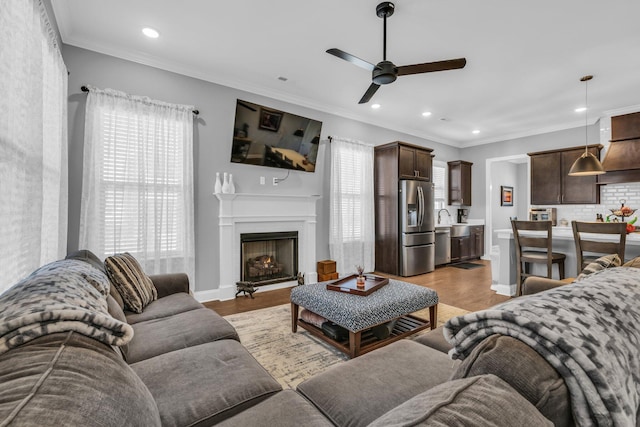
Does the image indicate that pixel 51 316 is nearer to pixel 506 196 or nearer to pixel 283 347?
pixel 283 347

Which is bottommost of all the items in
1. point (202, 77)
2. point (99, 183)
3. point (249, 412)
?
point (249, 412)

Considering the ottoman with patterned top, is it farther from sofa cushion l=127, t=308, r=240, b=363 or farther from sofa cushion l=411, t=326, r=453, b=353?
sofa cushion l=127, t=308, r=240, b=363

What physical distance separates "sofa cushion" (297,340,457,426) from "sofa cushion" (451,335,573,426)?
49 cm

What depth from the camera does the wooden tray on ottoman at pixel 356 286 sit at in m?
2.41

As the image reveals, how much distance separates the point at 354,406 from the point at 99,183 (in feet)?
10.5

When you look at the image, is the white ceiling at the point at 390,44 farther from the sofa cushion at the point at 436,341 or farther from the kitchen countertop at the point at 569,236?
the sofa cushion at the point at 436,341

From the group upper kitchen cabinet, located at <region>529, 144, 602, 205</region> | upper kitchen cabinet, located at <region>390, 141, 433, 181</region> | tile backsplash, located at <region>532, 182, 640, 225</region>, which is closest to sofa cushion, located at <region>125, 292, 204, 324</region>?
upper kitchen cabinet, located at <region>390, 141, 433, 181</region>

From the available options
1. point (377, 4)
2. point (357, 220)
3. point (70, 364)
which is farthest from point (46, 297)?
point (357, 220)

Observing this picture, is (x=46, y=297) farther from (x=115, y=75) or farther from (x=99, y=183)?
(x=115, y=75)

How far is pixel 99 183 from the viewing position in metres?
2.97

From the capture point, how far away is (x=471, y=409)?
1.67ft

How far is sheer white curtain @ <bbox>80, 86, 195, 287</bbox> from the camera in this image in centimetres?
295

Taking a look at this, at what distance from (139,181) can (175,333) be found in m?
2.19

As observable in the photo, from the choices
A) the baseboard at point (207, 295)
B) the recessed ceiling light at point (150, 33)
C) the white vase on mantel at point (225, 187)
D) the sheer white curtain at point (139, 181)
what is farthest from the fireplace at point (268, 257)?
the recessed ceiling light at point (150, 33)
